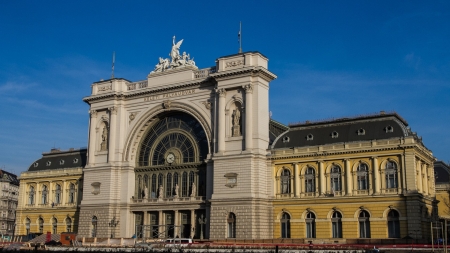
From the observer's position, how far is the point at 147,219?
242 ft

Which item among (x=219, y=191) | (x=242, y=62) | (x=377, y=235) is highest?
(x=242, y=62)

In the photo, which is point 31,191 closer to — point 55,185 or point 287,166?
point 55,185

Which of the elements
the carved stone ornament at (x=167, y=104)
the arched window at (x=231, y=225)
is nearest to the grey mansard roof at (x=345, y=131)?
the arched window at (x=231, y=225)

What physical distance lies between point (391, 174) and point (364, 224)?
613cm

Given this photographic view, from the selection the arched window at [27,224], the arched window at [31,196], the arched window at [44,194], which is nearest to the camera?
the arched window at [44,194]

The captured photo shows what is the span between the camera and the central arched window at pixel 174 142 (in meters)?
71.7

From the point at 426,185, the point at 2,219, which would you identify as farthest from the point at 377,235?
the point at 2,219

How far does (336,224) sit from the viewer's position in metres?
61.6

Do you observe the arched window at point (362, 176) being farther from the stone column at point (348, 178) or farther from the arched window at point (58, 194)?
the arched window at point (58, 194)

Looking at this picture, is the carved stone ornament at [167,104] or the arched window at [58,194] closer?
the carved stone ornament at [167,104]

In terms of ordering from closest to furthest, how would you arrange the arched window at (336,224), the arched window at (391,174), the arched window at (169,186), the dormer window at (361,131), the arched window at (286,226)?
1. the arched window at (391,174)
2. the arched window at (336,224)
3. the dormer window at (361,131)
4. the arched window at (286,226)
5. the arched window at (169,186)

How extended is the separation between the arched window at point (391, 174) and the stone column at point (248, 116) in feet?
51.2

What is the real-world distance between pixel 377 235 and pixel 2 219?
9154cm

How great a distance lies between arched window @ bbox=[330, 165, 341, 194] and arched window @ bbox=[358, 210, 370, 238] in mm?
3939
